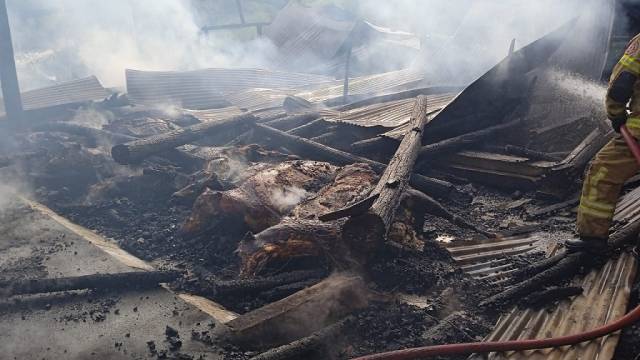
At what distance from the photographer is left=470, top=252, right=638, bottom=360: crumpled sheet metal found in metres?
3.28

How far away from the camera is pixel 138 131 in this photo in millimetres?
9617

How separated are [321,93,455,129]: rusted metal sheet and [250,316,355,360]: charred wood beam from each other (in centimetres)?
410

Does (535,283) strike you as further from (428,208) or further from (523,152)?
(523,152)

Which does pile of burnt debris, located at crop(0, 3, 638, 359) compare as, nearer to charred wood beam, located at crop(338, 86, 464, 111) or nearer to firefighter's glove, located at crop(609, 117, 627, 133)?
charred wood beam, located at crop(338, 86, 464, 111)

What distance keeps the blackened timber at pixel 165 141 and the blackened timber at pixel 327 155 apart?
1.80ft

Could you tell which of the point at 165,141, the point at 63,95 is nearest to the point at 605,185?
the point at 165,141

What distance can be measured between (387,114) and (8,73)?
831 centimetres

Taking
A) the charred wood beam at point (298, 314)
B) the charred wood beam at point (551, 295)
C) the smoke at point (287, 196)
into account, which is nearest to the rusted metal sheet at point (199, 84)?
the smoke at point (287, 196)

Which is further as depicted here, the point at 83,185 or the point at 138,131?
the point at 138,131

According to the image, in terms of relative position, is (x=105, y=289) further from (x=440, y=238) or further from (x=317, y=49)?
(x=317, y=49)

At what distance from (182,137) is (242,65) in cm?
1127

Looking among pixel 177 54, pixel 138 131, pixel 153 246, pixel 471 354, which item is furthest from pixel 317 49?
pixel 471 354

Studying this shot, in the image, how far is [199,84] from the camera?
45.3 feet

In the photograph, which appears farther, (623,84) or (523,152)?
(523,152)
